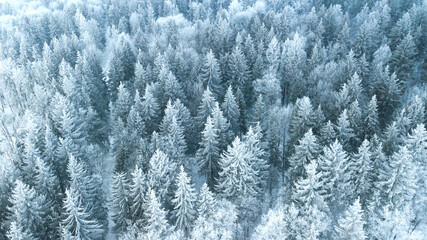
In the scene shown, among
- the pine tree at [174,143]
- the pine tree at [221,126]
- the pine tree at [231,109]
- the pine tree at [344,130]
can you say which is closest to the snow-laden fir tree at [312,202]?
the pine tree at [344,130]

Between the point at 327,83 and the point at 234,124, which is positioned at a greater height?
the point at 327,83

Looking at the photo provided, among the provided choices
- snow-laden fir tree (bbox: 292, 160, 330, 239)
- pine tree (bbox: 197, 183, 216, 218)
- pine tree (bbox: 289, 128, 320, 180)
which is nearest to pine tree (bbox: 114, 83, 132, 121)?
pine tree (bbox: 197, 183, 216, 218)

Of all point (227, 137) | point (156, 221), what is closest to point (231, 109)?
point (227, 137)

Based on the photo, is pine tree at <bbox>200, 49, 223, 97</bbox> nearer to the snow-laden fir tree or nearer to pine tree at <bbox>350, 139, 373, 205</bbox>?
the snow-laden fir tree

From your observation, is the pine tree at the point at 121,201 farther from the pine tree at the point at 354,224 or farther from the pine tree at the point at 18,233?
the pine tree at the point at 354,224

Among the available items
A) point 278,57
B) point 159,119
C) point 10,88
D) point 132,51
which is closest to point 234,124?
point 159,119

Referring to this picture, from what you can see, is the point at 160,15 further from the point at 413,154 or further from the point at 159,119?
the point at 413,154

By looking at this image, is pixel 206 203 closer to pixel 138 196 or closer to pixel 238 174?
pixel 238 174
